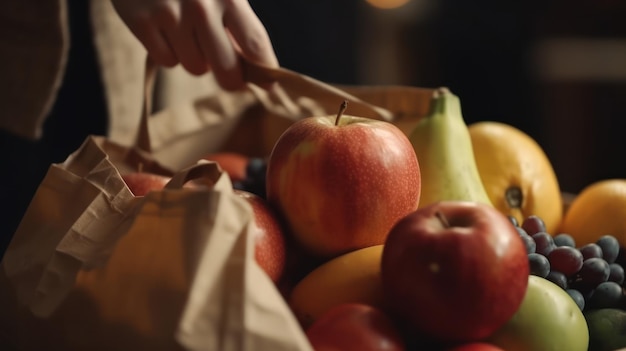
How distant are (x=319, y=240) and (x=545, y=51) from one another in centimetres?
184

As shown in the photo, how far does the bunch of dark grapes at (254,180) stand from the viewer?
0.68 meters

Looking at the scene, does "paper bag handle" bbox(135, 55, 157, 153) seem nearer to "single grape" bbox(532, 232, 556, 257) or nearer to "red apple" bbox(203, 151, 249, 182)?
"red apple" bbox(203, 151, 249, 182)

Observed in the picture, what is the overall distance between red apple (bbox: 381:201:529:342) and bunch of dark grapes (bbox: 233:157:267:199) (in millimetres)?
280

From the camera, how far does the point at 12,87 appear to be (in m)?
0.83

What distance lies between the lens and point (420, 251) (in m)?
0.40

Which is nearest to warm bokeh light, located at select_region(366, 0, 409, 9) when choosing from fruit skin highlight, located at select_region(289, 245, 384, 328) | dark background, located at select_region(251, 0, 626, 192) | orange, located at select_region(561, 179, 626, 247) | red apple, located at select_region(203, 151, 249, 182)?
dark background, located at select_region(251, 0, 626, 192)

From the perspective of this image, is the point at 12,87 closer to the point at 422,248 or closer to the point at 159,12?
the point at 159,12

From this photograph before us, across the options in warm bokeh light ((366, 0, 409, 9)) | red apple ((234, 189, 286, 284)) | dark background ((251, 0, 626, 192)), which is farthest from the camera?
warm bokeh light ((366, 0, 409, 9))

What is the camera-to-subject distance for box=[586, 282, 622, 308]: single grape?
0.51 metres

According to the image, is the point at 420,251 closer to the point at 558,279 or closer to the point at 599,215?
the point at 558,279

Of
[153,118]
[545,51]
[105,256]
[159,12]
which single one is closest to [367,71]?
[545,51]

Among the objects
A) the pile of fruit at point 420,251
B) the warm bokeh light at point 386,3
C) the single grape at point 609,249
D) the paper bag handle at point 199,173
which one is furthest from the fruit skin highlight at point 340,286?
the warm bokeh light at point 386,3

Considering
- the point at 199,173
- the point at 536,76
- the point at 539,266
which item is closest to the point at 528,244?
the point at 539,266

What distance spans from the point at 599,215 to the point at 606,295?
0.17 metres
